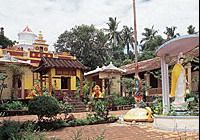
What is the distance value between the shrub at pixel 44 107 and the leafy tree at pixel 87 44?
2777 cm

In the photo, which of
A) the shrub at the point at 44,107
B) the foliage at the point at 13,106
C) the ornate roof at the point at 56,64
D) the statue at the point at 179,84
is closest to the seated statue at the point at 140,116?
the statue at the point at 179,84

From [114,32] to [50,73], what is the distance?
27.0 m

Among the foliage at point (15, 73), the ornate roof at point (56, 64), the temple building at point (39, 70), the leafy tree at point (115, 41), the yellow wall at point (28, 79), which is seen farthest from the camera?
the leafy tree at point (115, 41)

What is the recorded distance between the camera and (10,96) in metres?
23.0

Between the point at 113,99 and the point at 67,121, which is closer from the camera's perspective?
the point at 67,121

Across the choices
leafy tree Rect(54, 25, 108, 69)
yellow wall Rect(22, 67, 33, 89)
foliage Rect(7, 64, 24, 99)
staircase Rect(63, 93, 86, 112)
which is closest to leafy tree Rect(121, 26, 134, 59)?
leafy tree Rect(54, 25, 108, 69)

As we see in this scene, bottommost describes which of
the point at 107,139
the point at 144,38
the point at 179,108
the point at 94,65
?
the point at 107,139

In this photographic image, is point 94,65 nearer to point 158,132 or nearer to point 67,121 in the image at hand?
point 67,121

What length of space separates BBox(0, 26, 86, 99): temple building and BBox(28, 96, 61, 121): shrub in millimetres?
8383

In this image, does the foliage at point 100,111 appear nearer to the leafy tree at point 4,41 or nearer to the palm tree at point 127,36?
the leafy tree at point 4,41

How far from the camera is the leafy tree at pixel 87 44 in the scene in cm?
3897

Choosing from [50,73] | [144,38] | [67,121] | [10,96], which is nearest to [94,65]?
[144,38]

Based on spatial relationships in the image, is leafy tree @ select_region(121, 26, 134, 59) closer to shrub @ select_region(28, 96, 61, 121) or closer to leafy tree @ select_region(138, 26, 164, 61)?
leafy tree @ select_region(138, 26, 164, 61)

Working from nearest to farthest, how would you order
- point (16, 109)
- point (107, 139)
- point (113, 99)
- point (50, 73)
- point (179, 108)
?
point (107, 139)
point (179, 108)
point (16, 109)
point (50, 73)
point (113, 99)
